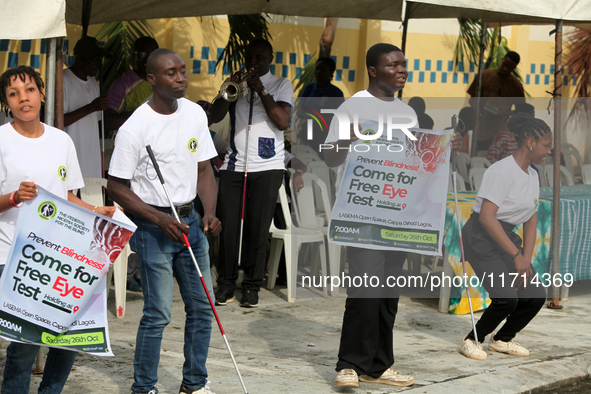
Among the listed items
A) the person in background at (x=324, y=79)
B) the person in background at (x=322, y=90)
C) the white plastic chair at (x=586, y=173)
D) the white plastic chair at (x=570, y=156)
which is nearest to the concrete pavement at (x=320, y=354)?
the person in background at (x=322, y=90)

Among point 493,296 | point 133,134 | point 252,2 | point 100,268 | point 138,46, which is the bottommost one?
point 493,296

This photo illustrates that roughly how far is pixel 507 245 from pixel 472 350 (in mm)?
771

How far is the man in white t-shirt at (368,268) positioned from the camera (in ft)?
14.1

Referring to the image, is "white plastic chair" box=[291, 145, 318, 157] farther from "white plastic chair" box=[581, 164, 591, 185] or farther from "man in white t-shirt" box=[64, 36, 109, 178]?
"white plastic chair" box=[581, 164, 591, 185]

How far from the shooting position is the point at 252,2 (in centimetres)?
747

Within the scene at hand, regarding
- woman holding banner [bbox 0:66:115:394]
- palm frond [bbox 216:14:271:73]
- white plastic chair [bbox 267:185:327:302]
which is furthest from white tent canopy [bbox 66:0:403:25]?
woman holding banner [bbox 0:66:115:394]

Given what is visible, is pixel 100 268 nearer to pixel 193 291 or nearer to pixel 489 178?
pixel 193 291

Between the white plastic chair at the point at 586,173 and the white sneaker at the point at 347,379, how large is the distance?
5.51 m

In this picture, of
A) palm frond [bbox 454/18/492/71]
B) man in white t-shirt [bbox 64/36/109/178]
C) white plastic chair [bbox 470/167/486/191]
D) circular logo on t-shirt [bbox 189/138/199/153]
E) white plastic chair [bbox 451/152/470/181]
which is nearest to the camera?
circular logo on t-shirt [bbox 189/138/199/153]

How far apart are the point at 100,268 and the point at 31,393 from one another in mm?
1187

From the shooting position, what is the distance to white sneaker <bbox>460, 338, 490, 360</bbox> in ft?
16.9

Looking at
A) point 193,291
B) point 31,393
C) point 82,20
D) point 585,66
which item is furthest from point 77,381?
point 585,66

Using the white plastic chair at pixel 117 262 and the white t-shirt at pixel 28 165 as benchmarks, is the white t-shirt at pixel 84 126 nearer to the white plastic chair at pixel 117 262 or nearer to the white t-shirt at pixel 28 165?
the white plastic chair at pixel 117 262

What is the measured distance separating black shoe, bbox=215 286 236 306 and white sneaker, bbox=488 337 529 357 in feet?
7.45
